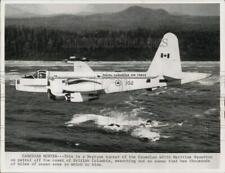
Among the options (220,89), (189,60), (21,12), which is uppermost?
(21,12)

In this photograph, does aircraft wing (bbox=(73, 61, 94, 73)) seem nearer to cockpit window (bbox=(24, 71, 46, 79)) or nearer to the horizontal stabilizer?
cockpit window (bbox=(24, 71, 46, 79))

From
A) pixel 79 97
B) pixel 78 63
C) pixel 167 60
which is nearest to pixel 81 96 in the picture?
pixel 79 97

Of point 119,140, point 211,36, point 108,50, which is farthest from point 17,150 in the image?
point 211,36

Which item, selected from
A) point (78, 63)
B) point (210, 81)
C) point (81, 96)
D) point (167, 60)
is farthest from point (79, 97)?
point (210, 81)

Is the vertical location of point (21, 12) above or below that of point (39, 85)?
above

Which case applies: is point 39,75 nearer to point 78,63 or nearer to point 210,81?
point 78,63

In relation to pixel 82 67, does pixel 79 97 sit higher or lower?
lower

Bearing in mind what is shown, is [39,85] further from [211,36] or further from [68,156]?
[211,36]

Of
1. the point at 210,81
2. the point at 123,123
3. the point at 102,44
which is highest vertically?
the point at 102,44
